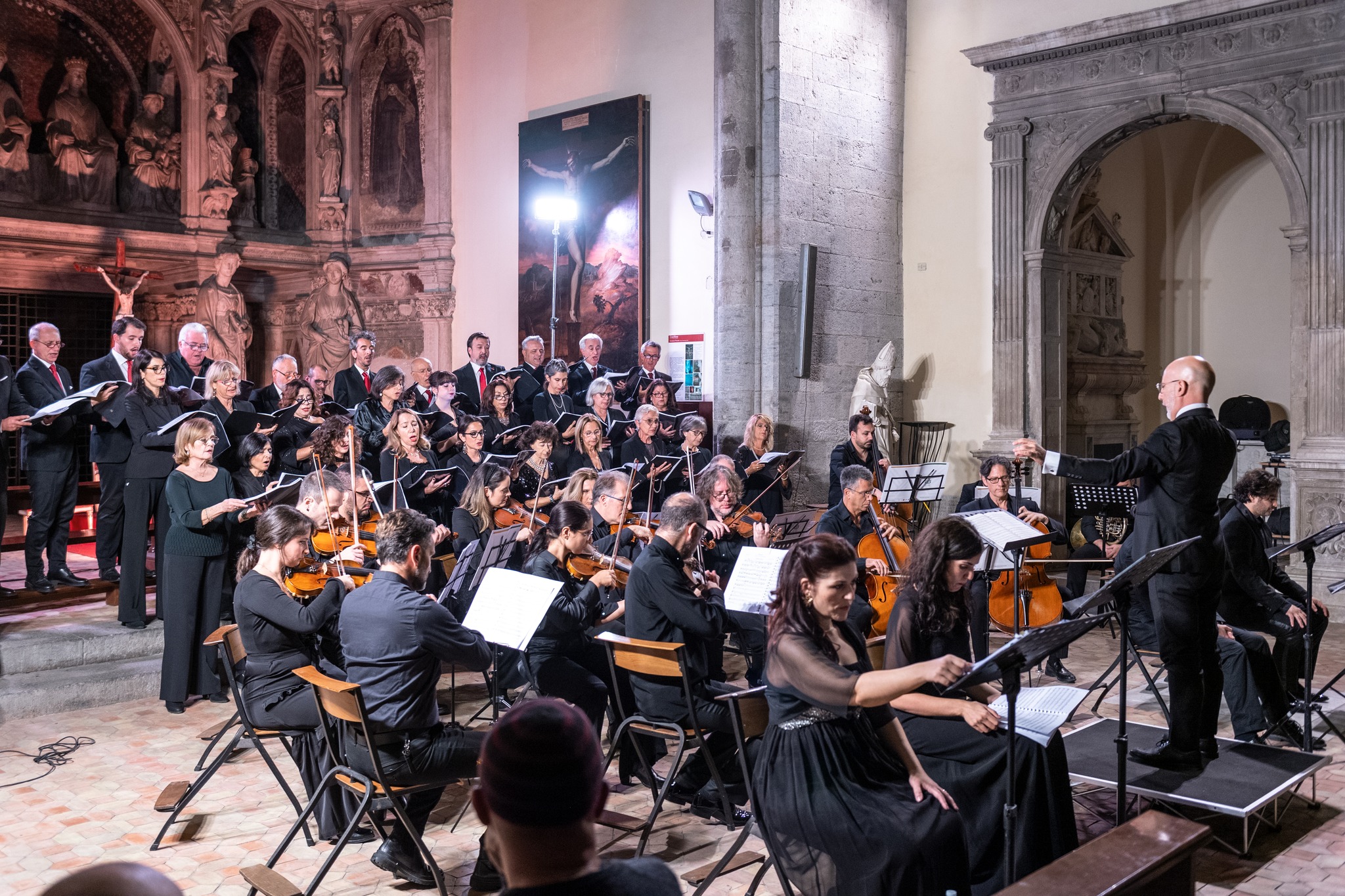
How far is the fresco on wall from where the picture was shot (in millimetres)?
12289

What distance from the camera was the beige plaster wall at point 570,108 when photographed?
467 inches

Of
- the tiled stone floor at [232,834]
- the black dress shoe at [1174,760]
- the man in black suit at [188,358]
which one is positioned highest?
the man in black suit at [188,358]

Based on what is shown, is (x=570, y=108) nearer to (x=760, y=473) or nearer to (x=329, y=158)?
(x=329, y=158)

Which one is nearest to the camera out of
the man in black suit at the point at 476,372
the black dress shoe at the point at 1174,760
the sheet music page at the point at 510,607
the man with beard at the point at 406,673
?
the man with beard at the point at 406,673

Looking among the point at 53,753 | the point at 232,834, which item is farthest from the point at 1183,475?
the point at 53,753

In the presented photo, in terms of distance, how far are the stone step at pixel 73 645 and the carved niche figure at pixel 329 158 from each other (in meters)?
9.05

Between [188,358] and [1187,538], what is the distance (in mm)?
6678

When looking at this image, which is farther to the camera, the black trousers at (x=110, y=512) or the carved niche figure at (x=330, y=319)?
the carved niche figure at (x=330, y=319)

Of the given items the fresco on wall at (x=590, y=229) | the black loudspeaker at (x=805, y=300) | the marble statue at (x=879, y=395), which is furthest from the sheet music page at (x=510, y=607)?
the fresco on wall at (x=590, y=229)

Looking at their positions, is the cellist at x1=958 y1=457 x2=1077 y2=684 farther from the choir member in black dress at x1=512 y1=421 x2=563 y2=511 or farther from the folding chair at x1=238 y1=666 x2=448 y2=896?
the folding chair at x1=238 y1=666 x2=448 y2=896

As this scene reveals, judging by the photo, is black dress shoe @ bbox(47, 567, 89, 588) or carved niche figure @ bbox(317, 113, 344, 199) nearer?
black dress shoe @ bbox(47, 567, 89, 588)

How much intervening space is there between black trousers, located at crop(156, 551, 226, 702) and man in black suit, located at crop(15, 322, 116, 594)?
1419mm

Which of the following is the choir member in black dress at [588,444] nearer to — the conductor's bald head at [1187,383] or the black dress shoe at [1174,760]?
the conductor's bald head at [1187,383]

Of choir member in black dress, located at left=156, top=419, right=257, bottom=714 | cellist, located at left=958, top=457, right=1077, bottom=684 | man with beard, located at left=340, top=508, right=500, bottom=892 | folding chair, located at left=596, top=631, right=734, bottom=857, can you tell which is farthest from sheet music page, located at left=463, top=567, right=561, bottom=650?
cellist, located at left=958, top=457, right=1077, bottom=684
